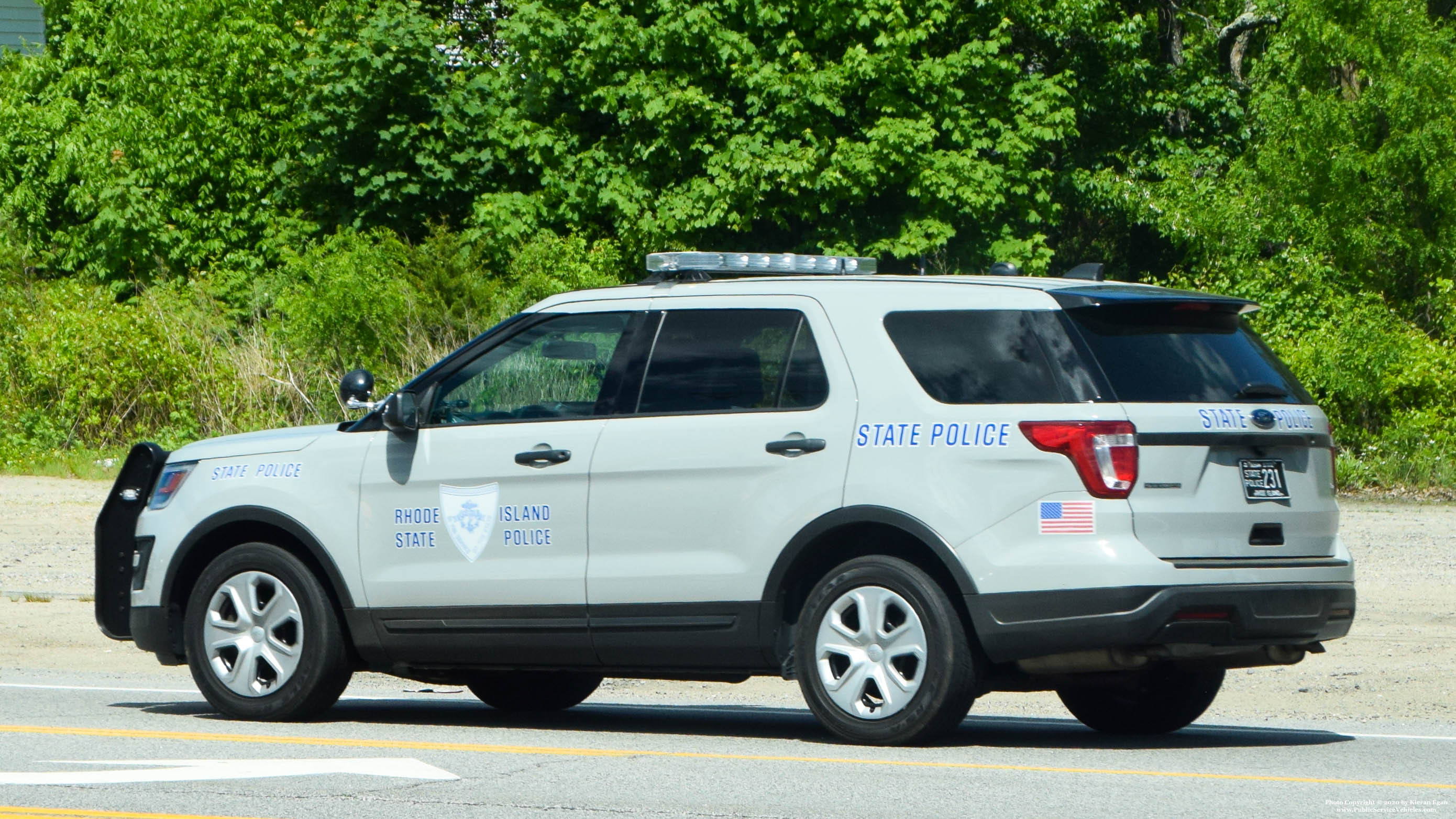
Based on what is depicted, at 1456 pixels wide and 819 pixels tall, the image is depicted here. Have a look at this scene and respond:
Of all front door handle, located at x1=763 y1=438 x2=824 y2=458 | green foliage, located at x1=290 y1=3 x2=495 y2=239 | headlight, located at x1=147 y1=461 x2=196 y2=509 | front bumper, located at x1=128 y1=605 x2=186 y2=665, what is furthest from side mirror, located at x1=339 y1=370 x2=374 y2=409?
green foliage, located at x1=290 y1=3 x2=495 y2=239

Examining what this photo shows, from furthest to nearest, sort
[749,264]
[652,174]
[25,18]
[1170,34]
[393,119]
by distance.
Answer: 1. [25,18]
2. [1170,34]
3. [393,119]
4. [652,174]
5. [749,264]

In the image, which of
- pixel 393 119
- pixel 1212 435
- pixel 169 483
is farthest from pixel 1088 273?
pixel 393 119

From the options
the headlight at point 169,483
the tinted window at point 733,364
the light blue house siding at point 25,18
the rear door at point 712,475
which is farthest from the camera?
the light blue house siding at point 25,18

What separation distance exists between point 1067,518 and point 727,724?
2.49 m

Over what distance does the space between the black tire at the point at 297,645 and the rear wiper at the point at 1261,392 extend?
156 inches

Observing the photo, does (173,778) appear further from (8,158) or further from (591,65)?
(8,158)

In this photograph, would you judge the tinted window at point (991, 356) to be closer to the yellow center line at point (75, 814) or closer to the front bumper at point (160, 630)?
the yellow center line at point (75, 814)

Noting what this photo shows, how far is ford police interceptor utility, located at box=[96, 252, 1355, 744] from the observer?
7.14 m

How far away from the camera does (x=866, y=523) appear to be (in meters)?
7.46

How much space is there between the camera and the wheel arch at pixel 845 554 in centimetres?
730

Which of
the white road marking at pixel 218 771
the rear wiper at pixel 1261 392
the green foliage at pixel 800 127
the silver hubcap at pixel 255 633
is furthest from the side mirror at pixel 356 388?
the green foliage at pixel 800 127

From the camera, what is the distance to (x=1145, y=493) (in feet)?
23.2

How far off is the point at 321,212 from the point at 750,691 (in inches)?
952

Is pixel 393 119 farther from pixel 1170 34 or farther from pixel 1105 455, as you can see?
pixel 1105 455
